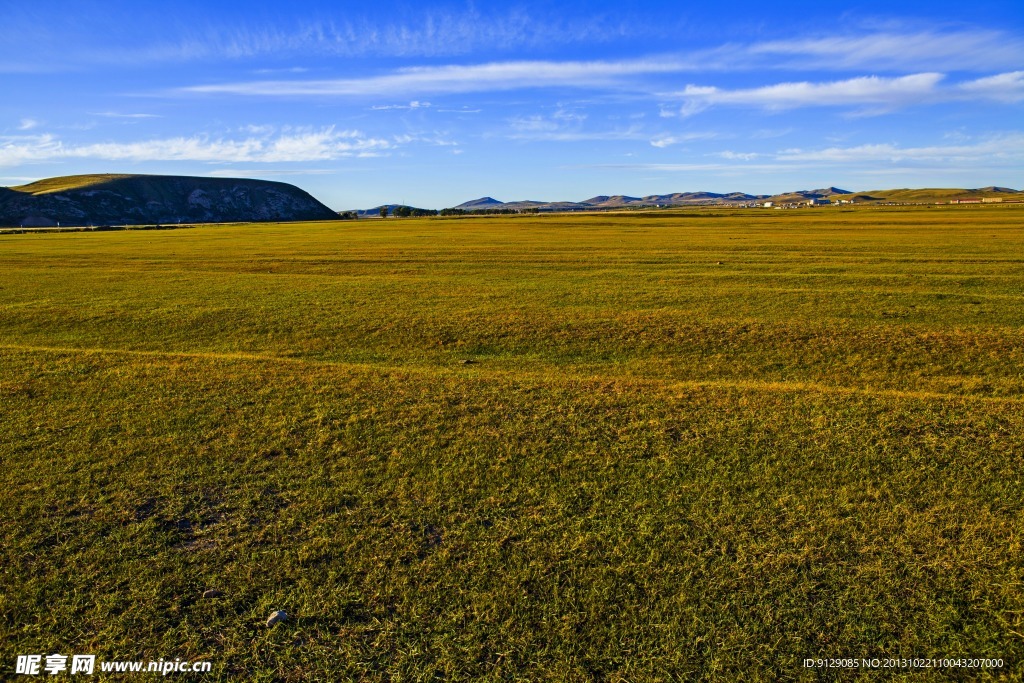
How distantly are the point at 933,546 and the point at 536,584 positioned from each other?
3756 millimetres

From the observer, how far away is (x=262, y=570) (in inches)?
222

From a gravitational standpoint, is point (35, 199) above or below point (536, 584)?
above

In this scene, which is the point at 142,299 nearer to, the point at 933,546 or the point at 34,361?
the point at 34,361

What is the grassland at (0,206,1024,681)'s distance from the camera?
4.75m

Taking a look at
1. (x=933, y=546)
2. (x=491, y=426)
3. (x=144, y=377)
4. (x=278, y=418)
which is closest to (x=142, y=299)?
(x=144, y=377)

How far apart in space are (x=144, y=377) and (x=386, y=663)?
10285 millimetres

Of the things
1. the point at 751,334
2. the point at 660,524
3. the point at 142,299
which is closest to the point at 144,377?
the point at 660,524

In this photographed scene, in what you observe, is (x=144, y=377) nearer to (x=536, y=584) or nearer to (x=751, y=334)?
(x=536, y=584)

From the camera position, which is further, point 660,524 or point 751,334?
point 751,334

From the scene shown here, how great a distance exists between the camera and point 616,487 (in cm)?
720

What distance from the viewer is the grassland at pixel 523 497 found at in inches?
187

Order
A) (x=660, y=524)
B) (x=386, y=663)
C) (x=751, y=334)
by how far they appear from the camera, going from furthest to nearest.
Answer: (x=751, y=334)
(x=660, y=524)
(x=386, y=663)

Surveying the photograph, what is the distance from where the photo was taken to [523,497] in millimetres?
7000

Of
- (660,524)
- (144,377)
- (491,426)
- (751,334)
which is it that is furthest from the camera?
(751,334)
